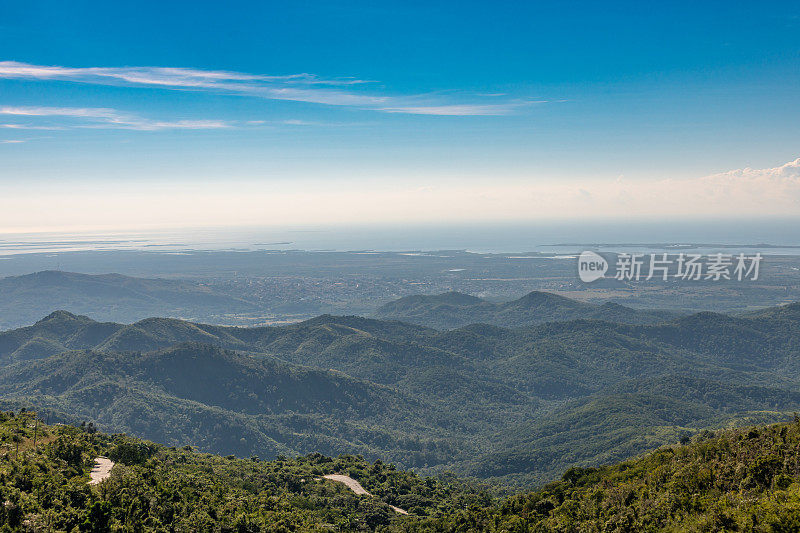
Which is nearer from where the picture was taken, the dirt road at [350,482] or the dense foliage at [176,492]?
the dense foliage at [176,492]

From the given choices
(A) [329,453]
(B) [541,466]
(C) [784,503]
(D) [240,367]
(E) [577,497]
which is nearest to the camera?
(C) [784,503]

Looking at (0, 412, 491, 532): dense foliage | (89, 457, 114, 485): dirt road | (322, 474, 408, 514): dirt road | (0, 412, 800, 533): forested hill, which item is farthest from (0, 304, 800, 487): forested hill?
(89, 457, 114, 485): dirt road

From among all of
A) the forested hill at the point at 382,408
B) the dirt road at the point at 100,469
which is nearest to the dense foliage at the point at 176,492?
the dirt road at the point at 100,469

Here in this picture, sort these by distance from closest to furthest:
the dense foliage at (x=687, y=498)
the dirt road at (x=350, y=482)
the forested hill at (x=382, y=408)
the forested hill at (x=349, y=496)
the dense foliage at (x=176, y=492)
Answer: the dense foliage at (x=687, y=498) → the forested hill at (x=349, y=496) → the dense foliage at (x=176, y=492) → the dirt road at (x=350, y=482) → the forested hill at (x=382, y=408)

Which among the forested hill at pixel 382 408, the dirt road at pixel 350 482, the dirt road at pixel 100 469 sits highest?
the dirt road at pixel 100 469

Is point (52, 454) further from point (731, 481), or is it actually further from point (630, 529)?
point (731, 481)

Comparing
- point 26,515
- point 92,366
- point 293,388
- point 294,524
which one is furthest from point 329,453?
point 26,515

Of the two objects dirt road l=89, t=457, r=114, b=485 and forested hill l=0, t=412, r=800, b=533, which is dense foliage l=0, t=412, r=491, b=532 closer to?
forested hill l=0, t=412, r=800, b=533

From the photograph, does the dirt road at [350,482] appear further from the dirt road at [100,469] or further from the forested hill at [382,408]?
the forested hill at [382,408]
